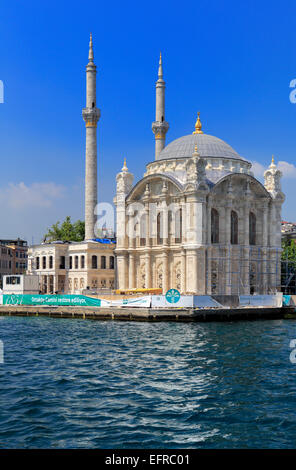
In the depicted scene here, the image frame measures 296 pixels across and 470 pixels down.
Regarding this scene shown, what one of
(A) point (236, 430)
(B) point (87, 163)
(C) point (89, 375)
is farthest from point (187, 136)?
(A) point (236, 430)

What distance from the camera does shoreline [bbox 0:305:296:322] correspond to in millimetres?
40656

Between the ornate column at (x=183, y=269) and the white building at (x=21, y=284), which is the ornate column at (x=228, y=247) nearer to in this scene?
the ornate column at (x=183, y=269)

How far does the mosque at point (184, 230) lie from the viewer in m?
50.9

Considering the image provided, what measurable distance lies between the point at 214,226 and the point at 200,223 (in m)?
3.46

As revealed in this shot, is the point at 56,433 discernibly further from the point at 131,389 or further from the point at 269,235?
the point at 269,235

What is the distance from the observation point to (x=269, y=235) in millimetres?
56500

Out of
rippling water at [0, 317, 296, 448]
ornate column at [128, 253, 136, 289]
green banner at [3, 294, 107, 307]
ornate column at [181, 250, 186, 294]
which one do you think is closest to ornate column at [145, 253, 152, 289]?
ornate column at [128, 253, 136, 289]

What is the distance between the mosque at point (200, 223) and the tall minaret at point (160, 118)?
8.67 meters

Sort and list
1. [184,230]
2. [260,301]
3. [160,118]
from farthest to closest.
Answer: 1. [160,118]
2. [184,230]
3. [260,301]

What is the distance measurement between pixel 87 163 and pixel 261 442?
52586mm

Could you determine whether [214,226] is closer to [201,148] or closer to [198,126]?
[201,148]

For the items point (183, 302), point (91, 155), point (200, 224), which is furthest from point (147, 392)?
point (91, 155)

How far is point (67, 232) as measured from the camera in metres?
76.2

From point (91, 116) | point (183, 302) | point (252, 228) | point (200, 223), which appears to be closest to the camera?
point (183, 302)
